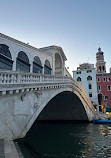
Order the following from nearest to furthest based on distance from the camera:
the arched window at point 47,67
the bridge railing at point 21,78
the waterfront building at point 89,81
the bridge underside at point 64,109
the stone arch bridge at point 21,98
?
the bridge railing at point 21,78
the stone arch bridge at point 21,98
the arched window at point 47,67
the bridge underside at point 64,109
the waterfront building at point 89,81

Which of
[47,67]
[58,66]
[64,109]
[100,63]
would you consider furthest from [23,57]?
[100,63]

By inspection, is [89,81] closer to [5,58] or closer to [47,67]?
[47,67]

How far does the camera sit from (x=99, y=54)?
48.4m

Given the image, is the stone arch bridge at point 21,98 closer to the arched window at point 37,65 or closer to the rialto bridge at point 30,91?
the rialto bridge at point 30,91

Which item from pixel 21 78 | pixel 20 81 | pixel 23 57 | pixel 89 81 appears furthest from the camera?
pixel 89 81

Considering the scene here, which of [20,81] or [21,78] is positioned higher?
[21,78]

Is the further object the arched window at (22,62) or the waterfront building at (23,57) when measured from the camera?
the arched window at (22,62)

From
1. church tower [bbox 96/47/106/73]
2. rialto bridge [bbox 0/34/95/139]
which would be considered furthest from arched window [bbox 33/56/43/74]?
church tower [bbox 96/47/106/73]

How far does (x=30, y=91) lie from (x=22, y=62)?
6.73 metres

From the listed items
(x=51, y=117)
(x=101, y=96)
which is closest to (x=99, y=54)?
(x=101, y=96)

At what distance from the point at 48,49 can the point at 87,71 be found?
17.3 metres

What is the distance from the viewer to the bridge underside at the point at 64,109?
68.9 feet

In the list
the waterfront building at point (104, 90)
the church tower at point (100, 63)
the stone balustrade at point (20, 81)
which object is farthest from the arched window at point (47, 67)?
the church tower at point (100, 63)

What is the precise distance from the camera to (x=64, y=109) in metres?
23.6
